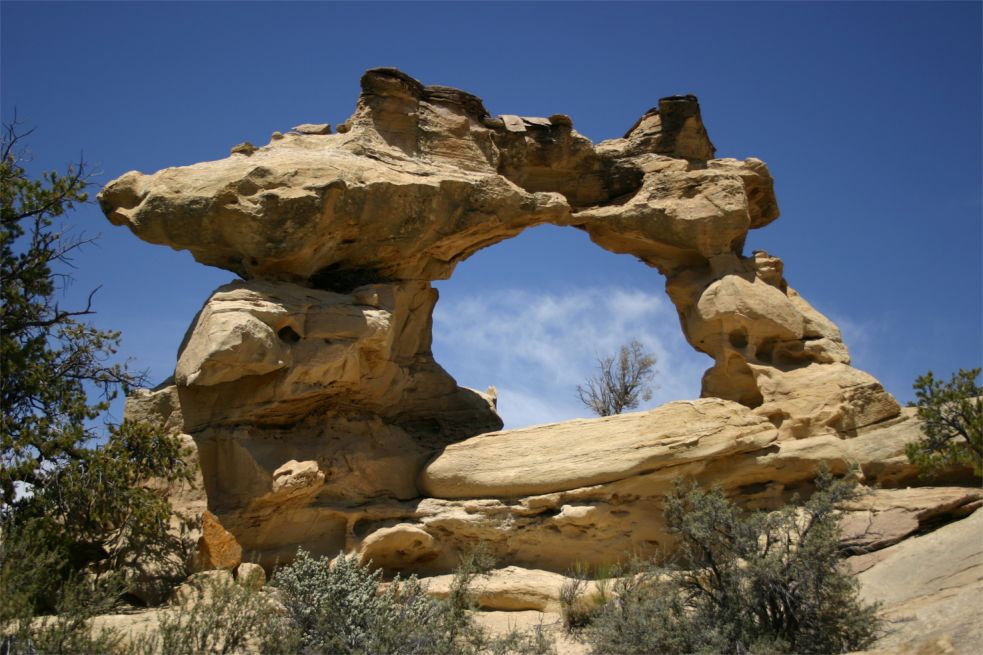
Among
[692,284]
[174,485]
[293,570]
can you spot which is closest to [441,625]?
[293,570]

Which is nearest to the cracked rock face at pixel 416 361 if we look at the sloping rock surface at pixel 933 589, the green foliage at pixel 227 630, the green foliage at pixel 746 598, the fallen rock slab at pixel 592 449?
the fallen rock slab at pixel 592 449

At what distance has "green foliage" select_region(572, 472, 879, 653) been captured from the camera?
30.3 ft

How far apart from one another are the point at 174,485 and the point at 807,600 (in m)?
7.57

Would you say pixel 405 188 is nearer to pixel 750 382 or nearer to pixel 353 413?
pixel 353 413

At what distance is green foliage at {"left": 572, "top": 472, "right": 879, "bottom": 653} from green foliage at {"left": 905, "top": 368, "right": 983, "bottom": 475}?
1934 millimetres

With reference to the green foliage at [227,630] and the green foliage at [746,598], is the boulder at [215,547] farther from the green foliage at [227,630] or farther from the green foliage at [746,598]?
the green foliage at [746,598]

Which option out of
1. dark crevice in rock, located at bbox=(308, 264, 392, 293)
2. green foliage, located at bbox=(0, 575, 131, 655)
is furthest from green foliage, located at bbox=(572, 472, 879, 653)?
dark crevice in rock, located at bbox=(308, 264, 392, 293)

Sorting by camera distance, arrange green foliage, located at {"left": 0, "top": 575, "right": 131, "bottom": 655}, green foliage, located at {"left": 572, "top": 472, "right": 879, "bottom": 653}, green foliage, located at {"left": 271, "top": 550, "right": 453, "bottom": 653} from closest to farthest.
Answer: green foliage, located at {"left": 0, "top": 575, "right": 131, "bottom": 655}
green foliage, located at {"left": 271, "top": 550, "right": 453, "bottom": 653}
green foliage, located at {"left": 572, "top": 472, "right": 879, "bottom": 653}

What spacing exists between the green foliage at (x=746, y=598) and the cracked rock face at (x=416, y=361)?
2.33 meters

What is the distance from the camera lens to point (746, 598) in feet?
31.7

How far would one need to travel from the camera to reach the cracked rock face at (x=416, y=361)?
12.5m

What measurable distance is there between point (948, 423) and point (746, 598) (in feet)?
12.2

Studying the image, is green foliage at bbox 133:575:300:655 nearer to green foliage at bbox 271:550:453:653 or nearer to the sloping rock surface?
green foliage at bbox 271:550:453:653

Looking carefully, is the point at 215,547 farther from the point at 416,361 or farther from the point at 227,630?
the point at 416,361
